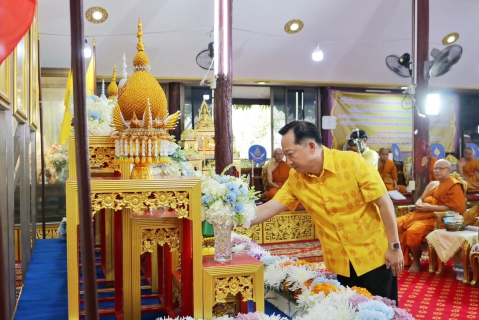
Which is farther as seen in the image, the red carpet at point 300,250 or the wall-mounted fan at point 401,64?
the wall-mounted fan at point 401,64

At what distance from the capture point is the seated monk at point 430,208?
214 inches

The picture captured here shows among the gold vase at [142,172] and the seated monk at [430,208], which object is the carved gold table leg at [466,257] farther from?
the gold vase at [142,172]

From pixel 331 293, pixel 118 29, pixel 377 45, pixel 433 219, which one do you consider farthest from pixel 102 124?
pixel 377 45

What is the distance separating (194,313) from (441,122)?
34.8 ft

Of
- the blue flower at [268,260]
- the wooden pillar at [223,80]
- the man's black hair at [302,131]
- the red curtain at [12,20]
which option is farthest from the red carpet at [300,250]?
the red curtain at [12,20]

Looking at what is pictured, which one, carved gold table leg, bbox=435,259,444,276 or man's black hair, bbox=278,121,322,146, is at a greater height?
man's black hair, bbox=278,121,322,146

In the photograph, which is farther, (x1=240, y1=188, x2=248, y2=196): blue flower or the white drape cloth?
the white drape cloth

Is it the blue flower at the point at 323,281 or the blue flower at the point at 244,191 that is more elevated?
the blue flower at the point at 244,191

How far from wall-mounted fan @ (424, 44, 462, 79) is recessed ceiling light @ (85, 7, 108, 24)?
4582 mm

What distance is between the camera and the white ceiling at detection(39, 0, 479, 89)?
7337 mm

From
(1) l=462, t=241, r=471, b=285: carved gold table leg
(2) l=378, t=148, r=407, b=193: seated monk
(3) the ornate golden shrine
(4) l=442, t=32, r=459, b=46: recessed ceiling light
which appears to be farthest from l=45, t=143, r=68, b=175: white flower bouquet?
(4) l=442, t=32, r=459, b=46: recessed ceiling light

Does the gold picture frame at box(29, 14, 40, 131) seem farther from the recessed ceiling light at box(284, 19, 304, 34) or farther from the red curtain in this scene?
the recessed ceiling light at box(284, 19, 304, 34)

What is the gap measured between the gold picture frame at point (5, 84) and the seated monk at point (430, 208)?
4.39m

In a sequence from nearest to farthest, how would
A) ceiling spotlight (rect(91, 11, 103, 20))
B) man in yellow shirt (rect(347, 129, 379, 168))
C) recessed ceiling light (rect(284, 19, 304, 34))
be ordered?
man in yellow shirt (rect(347, 129, 379, 168)), ceiling spotlight (rect(91, 11, 103, 20)), recessed ceiling light (rect(284, 19, 304, 34))
